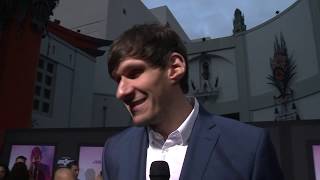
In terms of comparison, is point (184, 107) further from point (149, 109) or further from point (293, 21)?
point (293, 21)

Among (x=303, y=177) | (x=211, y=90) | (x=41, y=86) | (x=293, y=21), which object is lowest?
(x=303, y=177)

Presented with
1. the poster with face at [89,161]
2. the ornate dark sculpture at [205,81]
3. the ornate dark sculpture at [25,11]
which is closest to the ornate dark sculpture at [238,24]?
the ornate dark sculpture at [205,81]

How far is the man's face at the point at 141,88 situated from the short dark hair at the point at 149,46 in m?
0.02

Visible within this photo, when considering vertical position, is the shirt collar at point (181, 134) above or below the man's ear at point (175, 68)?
below

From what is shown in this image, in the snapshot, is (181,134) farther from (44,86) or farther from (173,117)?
(44,86)

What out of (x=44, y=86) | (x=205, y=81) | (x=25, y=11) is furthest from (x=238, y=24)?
(x=25, y=11)

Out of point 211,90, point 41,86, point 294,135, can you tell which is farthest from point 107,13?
point 294,135

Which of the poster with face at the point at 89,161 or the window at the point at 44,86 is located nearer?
the poster with face at the point at 89,161

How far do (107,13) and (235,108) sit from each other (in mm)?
10603

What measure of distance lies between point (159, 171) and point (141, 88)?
25cm

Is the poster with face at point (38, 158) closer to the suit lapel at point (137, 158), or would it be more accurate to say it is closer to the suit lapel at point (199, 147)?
the suit lapel at point (137, 158)

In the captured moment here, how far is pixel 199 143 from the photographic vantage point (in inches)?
44.3

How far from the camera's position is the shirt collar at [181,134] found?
45.8 inches

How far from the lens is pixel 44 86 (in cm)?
1561
